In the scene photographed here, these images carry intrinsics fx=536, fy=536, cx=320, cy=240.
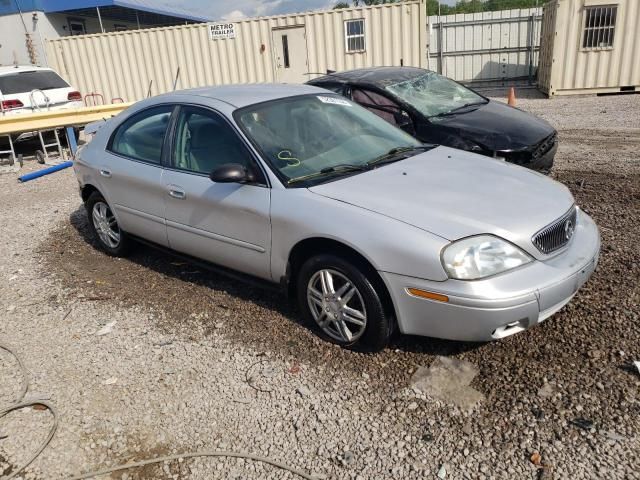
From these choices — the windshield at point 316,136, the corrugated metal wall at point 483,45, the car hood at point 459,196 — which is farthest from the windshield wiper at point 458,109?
the corrugated metal wall at point 483,45

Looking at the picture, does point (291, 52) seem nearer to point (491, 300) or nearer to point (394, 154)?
point (394, 154)

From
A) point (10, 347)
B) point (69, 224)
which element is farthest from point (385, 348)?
point (69, 224)

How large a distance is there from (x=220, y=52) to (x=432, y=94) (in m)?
10.6

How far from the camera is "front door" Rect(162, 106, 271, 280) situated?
3.63 metres

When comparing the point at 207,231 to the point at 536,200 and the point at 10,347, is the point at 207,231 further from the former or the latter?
the point at 536,200

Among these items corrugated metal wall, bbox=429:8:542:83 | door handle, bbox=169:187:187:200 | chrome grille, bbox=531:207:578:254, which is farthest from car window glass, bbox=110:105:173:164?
corrugated metal wall, bbox=429:8:542:83

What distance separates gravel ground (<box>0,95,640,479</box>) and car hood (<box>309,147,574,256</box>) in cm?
78

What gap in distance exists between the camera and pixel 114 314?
4211 millimetres

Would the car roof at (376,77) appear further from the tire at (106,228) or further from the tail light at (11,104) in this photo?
the tail light at (11,104)

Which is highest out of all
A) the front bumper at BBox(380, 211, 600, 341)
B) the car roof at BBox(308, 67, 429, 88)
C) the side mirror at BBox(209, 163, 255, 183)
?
the car roof at BBox(308, 67, 429, 88)

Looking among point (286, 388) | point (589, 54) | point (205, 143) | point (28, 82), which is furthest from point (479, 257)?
point (589, 54)

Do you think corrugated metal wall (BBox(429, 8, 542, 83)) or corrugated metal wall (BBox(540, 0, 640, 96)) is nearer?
corrugated metal wall (BBox(540, 0, 640, 96))

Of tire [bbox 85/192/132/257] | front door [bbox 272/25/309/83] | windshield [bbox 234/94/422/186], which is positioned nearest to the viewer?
windshield [bbox 234/94/422/186]

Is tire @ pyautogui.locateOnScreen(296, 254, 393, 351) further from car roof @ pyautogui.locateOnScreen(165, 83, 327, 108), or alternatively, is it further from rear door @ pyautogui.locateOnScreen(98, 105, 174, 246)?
rear door @ pyautogui.locateOnScreen(98, 105, 174, 246)
